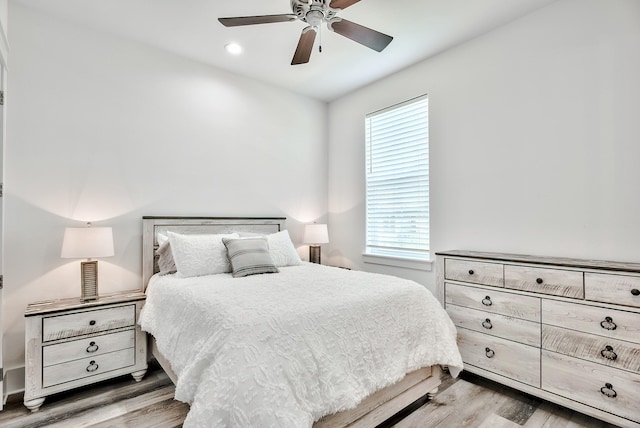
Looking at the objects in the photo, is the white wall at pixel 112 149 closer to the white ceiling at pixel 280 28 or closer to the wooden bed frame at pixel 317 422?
the wooden bed frame at pixel 317 422

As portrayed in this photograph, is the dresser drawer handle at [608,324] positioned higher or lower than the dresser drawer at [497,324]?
higher

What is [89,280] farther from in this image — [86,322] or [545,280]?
[545,280]

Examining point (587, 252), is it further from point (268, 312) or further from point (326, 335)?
point (268, 312)

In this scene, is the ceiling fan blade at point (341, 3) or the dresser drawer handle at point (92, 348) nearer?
the ceiling fan blade at point (341, 3)

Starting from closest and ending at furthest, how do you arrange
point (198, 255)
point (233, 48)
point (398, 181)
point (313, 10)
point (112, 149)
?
point (313, 10), point (198, 255), point (112, 149), point (233, 48), point (398, 181)

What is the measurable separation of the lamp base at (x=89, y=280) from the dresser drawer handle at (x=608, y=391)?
11.2 feet

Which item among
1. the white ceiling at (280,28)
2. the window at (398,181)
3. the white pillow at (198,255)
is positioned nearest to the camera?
the white ceiling at (280,28)

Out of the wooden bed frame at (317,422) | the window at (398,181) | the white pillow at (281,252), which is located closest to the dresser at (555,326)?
the wooden bed frame at (317,422)

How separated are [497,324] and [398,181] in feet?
5.70

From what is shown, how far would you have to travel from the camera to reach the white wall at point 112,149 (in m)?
2.52

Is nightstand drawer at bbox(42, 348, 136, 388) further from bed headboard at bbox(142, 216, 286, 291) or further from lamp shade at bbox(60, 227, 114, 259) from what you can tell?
lamp shade at bbox(60, 227, 114, 259)

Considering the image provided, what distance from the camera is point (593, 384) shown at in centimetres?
198

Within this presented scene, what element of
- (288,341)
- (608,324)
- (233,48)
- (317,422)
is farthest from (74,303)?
(608,324)

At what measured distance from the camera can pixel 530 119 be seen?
103 inches
